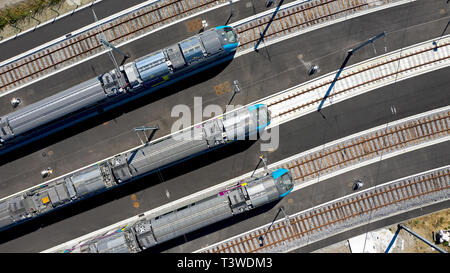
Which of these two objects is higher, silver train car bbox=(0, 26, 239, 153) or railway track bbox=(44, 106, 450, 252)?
silver train car bbox=(0, 26, 239, 153)

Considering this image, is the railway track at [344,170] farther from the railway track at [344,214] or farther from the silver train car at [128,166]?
the silver train car at [128,166]

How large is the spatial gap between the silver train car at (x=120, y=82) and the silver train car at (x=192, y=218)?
19623 mm

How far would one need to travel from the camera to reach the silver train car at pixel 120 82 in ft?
140

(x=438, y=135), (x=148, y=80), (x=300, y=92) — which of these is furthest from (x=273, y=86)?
(x=438, y=135)

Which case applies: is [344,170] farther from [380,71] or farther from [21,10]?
[21,10]

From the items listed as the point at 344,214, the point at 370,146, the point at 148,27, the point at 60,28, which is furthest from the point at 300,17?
the point at 60,28

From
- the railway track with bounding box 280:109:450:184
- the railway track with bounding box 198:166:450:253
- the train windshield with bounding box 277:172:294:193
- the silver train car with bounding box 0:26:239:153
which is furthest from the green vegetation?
the railway track with bounding box 198:166:450:253

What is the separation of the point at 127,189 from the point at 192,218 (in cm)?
1234

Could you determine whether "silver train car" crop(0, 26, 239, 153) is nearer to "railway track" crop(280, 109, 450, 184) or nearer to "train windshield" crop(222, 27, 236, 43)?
"train windshield" crop(222, 27, 236, 43)

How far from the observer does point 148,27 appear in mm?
46750

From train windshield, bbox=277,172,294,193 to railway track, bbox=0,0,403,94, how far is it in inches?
847

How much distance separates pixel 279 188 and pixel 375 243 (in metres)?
19.3

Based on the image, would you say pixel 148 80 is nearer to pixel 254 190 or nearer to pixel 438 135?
pixel 254 190

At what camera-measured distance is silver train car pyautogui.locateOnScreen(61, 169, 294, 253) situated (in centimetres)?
4241
